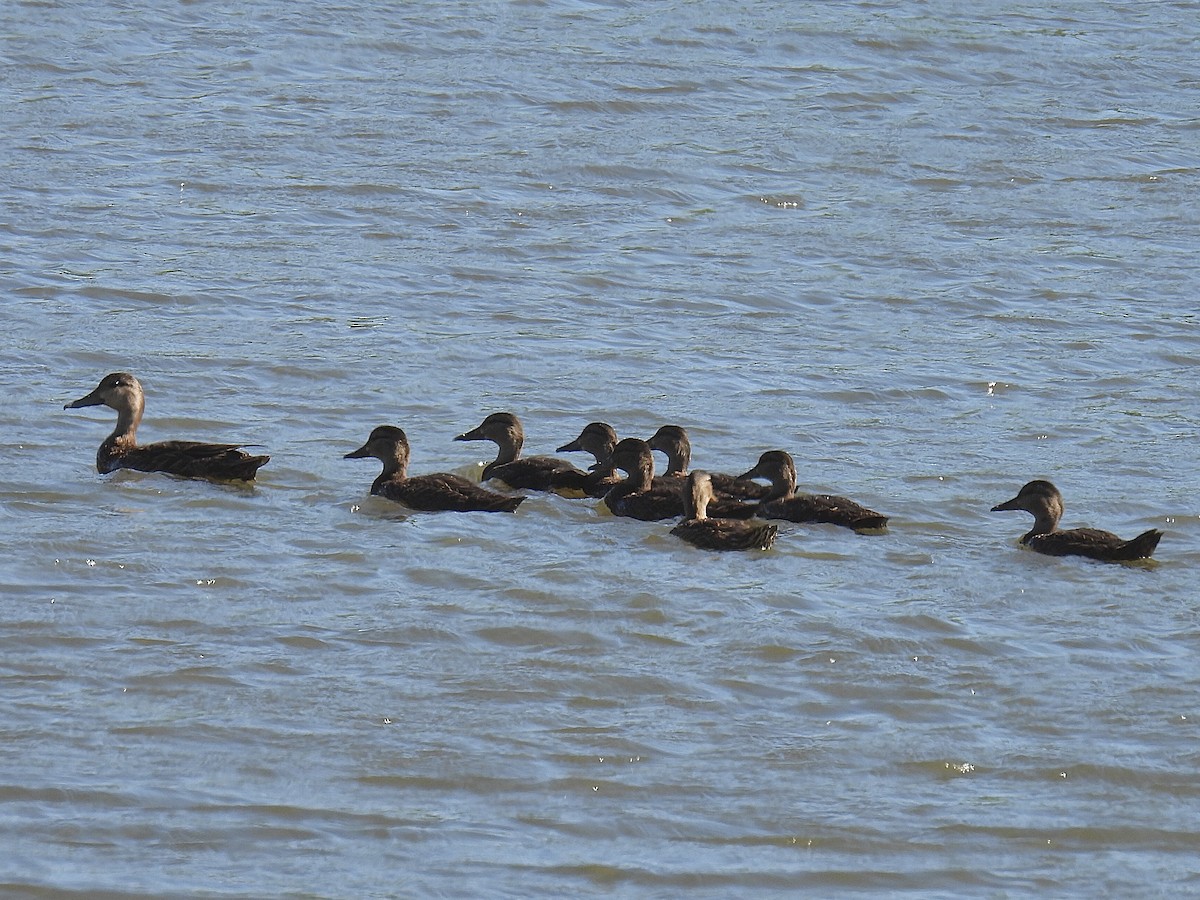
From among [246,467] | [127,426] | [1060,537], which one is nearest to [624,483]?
[246,467]

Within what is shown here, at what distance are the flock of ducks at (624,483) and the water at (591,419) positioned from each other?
0.48ft

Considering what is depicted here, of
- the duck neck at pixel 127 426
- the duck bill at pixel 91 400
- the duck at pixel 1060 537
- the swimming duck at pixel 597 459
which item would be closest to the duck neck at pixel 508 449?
the swimming duck at pixel 597 459

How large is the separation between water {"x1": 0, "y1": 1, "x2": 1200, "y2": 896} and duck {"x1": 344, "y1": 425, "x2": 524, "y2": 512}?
0.17m

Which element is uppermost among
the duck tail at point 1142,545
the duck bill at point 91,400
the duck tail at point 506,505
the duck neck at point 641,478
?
the duck bill at point 91,400

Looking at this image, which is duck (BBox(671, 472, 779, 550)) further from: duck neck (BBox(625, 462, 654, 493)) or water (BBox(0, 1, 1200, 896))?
duck neck (BBox(625, 462, 654, 493))

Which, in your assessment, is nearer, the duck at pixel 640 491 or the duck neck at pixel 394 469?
the duck neck at pixel 394 469

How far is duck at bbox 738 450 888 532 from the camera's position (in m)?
9.46

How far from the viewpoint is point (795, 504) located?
9.68 meters

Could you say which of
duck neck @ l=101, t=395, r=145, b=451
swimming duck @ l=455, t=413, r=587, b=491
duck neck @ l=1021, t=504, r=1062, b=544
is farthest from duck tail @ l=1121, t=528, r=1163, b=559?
duck neck @ l=101, t=395, r=145, b=451

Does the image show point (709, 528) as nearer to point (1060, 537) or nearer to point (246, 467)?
point (1060, 537)

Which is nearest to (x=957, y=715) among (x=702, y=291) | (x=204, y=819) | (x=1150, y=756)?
(x=1150, y=756)

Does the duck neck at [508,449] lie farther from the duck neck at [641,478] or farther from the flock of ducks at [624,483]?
the duck neck at [641,478]

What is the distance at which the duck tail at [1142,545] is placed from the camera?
905 centimetres

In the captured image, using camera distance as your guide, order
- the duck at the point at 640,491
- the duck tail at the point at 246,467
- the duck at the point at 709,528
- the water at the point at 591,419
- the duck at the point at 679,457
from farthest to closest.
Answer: the duck at the point at 679,457
the duck at the point at 640,491
the duck tail at the point at 246,467
the duck at the point at 709,528
the water at the point at 591,419
